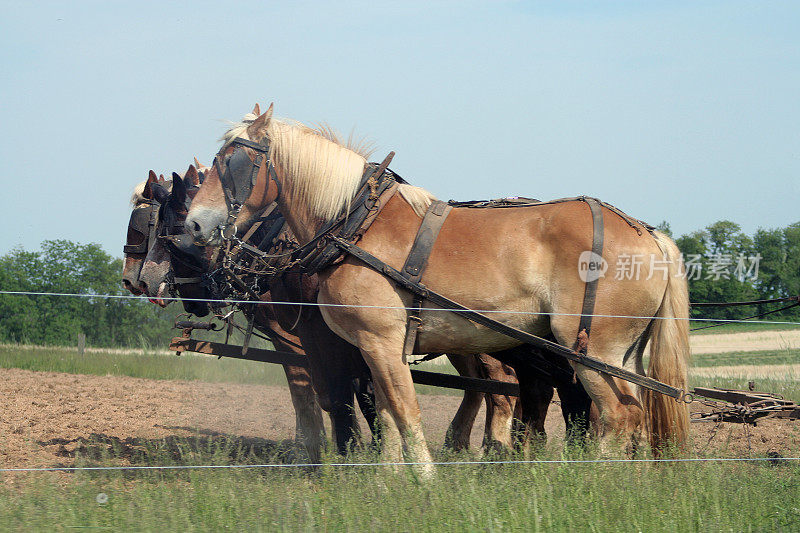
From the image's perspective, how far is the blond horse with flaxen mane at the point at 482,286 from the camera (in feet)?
13.3

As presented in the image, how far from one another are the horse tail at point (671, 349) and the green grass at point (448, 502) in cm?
32

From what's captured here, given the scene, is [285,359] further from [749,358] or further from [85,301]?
[749,358]

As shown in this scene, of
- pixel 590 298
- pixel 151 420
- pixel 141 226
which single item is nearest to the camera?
pixel 590 298

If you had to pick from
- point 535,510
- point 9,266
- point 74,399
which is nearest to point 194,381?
point 74,399

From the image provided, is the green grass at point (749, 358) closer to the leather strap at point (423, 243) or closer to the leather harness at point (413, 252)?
the leather harness at point (413, 252)

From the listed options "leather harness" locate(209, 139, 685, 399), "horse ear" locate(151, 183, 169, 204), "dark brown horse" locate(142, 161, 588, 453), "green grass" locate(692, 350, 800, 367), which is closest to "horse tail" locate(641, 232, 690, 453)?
"leather harness" locate(209, 139, 685, 399)

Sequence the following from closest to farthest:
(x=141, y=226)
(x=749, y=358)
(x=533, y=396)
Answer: (x=533, y=396) → (x=141, y=226) → (x=749, y=358)

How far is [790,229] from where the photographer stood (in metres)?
12.6

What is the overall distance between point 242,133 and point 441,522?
106 inches

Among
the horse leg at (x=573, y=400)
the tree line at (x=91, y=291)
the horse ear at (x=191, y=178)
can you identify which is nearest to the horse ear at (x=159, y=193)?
the horse ear at (x=191, y=178)

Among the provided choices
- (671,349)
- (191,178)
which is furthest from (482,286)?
(191,178)

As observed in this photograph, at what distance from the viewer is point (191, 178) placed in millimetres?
6137

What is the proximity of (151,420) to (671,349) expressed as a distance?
17.6 ft

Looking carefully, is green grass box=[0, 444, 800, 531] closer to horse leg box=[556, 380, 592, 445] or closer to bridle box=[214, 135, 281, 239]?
horse leg box=[556, 380, 592, 445]
